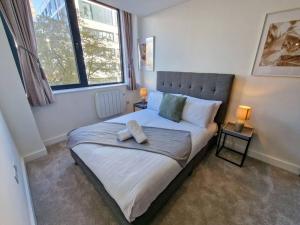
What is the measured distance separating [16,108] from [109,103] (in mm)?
1533

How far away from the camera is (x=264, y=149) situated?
208 cm

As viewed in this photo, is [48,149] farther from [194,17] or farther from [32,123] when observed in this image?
[194,17]

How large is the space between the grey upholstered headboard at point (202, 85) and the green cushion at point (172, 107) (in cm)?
39

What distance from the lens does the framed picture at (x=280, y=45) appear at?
5.20 feet

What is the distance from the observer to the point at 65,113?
2594mm

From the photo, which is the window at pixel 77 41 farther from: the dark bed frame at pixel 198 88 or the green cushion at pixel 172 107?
the green cushion at pixel 172 107

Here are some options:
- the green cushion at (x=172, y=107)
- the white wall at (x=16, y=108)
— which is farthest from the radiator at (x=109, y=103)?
the green cushion at (x=172, y=107)

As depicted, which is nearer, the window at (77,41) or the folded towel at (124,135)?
the folded towel at (124,135)

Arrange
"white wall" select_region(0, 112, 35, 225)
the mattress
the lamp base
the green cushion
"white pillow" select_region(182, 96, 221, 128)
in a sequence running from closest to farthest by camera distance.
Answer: "white wall" select_region(0, 112, 35, 225)
the mattress
the lamp base
"white pillow" select_region(182, 96, 221, 128)
the green cushion

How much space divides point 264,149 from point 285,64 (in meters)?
1.21

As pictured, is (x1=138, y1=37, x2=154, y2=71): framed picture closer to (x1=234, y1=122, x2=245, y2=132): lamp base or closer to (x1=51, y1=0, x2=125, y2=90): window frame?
(x1=51, y1=0, x2=125, y2=90): window frame

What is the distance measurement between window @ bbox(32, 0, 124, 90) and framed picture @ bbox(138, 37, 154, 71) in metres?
0.52

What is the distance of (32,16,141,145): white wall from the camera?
93.8 inches

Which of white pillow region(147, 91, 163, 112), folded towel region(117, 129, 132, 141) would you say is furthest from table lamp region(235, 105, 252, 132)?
folded towel region(117, 129, 132, 141)
